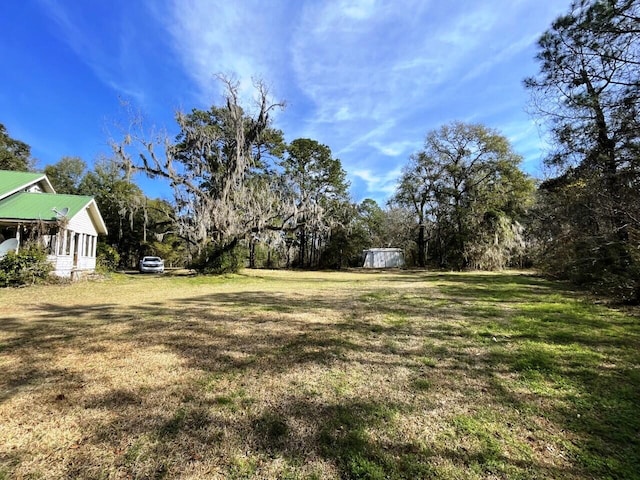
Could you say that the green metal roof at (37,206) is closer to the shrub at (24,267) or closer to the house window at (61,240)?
the house window at (61,240)

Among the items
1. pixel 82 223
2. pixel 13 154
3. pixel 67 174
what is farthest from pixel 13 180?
pixel 67 174

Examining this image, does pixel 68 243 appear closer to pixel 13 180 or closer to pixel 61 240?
pixel 61 240

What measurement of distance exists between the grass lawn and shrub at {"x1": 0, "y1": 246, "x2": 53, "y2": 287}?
268 inches

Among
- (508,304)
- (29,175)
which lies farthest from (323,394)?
(29,175)

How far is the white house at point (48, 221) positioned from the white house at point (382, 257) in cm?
2420

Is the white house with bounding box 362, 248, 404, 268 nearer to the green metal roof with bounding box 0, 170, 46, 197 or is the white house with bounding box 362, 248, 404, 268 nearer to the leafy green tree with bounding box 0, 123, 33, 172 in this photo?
the green metal roof with bounding box 0, 170, 46, 197

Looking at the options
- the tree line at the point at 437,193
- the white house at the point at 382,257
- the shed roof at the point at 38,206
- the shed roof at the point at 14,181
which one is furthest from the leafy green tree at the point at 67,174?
the white house at the point at 382,257

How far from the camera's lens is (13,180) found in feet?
45.4

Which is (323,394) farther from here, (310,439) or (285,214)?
(285,214)

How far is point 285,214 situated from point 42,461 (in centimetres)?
1507

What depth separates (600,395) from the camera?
2807 millimetres

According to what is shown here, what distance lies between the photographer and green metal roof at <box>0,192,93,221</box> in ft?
38.8

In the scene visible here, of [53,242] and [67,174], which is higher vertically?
[67,174]

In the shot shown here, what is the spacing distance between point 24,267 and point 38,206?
3.33m
